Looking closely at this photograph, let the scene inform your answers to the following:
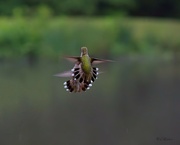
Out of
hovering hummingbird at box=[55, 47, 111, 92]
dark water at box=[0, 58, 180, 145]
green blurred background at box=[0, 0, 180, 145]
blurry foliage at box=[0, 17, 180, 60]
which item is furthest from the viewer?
blurry foliage at box=[0, 17, 180, 60]

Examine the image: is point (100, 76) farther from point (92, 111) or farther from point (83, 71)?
point (83, 71)

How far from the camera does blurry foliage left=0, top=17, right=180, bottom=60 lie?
22.0m

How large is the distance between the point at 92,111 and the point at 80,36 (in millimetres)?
13221

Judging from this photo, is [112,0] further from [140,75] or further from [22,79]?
[22,79]

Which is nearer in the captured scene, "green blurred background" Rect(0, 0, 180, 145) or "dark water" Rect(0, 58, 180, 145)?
"dark water" Rect(0, 58, 180, 145)

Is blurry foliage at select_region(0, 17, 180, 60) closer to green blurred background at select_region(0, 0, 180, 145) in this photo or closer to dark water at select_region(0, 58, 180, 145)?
green blurred background at select_region(0, 0, 180, 145)

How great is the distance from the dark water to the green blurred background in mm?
10

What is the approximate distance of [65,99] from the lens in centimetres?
1112

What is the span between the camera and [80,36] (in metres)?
23.0

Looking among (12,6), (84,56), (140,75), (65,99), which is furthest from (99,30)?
(84,56)

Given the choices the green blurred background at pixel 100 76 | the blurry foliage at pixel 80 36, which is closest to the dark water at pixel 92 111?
the green blurred background at pixel 100 76

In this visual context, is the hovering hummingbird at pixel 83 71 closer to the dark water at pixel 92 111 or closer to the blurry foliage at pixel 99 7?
the dark water at pixel 92 111

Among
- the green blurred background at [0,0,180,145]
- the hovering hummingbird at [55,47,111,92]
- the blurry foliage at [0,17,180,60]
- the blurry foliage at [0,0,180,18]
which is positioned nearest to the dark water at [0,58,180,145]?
the green blurred background at [0,0,180,145]

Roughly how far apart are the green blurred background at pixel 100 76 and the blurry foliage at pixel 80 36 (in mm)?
26
